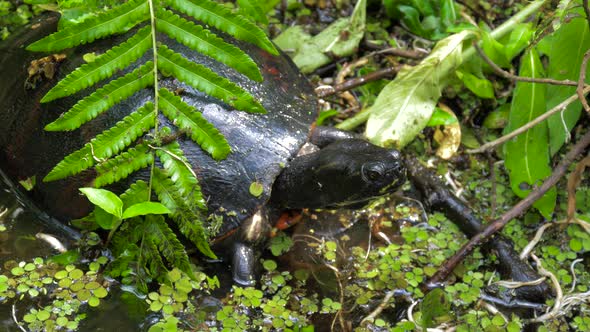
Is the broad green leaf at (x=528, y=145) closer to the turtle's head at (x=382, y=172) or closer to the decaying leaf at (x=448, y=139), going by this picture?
the decaying leaf at (x=448, y=139)

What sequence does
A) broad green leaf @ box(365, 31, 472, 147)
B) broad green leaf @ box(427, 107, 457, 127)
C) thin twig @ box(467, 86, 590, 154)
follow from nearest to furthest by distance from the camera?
thin twig @ box(467, 86, 590, 154) → broad green leaf @ box(365, 31, 472, 147) → broad green leaf @ box(427, 107, 457, 127)

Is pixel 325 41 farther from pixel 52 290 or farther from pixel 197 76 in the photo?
pixel 52 290

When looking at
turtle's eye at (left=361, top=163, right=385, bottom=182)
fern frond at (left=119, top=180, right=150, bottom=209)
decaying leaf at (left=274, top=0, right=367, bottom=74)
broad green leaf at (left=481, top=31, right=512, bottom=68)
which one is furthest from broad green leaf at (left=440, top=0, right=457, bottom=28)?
fern frond at (left=119, top=180, right=150, bottom=209)

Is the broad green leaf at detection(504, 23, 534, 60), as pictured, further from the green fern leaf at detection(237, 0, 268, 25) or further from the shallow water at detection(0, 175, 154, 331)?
the shallow water at detection(0, 175, 154, 331)

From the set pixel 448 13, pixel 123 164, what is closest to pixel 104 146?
pixel 123 164

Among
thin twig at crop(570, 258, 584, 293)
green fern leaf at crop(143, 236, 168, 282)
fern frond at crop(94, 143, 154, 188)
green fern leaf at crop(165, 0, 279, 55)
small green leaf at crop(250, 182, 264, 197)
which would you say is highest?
green fern leaf at crop(165, 0, 279, 55)

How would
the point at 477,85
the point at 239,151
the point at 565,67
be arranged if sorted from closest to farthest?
the point at 239,151, the point at 565,67, the point at 477,85
